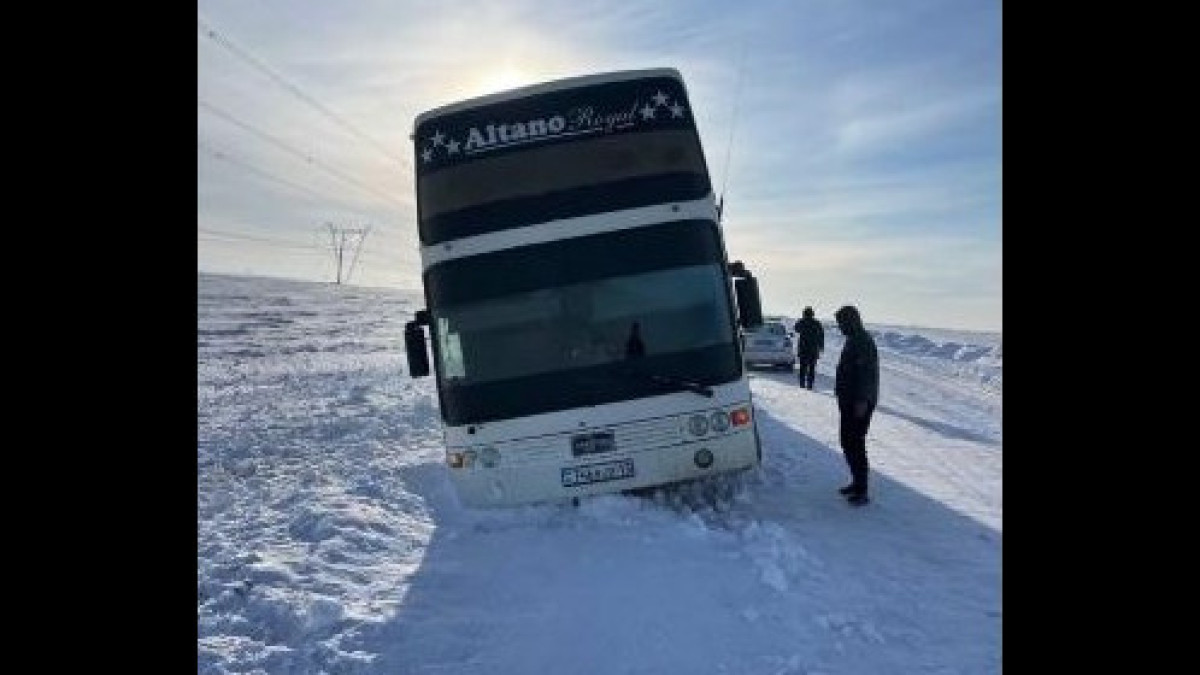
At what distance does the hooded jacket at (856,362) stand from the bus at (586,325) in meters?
1.38

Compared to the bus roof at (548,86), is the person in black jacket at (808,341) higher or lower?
lower

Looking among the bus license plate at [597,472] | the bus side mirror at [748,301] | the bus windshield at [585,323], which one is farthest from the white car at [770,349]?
the bus license plate at [597,472]

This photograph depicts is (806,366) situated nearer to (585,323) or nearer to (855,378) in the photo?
(855,378)

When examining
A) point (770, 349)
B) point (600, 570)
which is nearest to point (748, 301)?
point (600, 570)

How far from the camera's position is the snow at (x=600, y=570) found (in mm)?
5152

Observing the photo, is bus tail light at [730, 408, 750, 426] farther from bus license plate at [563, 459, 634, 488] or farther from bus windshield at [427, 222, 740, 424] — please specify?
bus license plate at [563, 459, 634, 488]

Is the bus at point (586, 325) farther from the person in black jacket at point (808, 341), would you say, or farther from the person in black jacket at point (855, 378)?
the person in black jacket at point (808, 341)

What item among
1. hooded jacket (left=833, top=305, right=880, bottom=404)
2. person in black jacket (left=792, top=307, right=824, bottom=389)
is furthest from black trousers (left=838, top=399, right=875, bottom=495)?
person in black jacket (left=792, top=307, right=824, bottom=389)

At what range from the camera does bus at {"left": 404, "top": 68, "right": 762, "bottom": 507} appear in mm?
7801
